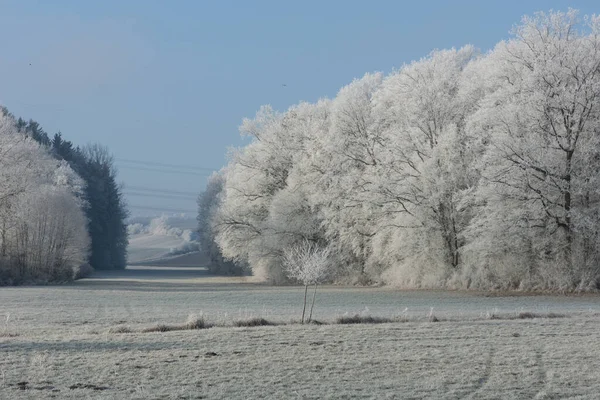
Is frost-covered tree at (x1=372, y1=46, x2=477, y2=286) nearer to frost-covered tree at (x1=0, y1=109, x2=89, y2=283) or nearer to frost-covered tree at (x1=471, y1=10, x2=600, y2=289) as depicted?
frost-covered tree at (x1=471, y1=10, x2=600, y2=289)

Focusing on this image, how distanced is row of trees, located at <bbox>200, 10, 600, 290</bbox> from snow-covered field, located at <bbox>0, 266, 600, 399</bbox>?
11.9 metres

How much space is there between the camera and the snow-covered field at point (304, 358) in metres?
15.4

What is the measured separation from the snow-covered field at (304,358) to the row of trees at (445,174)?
11.9m

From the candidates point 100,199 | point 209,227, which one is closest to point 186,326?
point 209,227

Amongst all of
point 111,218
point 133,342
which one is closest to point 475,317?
point 133,342

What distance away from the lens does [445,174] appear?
49875 millimetres

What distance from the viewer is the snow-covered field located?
15406 mm

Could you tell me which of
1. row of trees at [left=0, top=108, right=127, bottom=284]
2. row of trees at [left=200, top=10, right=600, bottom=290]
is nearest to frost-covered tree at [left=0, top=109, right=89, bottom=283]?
row of trees at [left=0, top=108, right=127, bottom=284]

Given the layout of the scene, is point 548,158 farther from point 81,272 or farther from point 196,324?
point 81,272

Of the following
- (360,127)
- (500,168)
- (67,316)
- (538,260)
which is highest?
(360,127)

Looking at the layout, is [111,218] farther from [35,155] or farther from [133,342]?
[133,342]

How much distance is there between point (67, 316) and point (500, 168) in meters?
25.6

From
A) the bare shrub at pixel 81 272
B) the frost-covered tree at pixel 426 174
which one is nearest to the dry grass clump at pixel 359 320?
the frost-covered tree at pixel 426 174

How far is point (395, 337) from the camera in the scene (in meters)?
23.5
